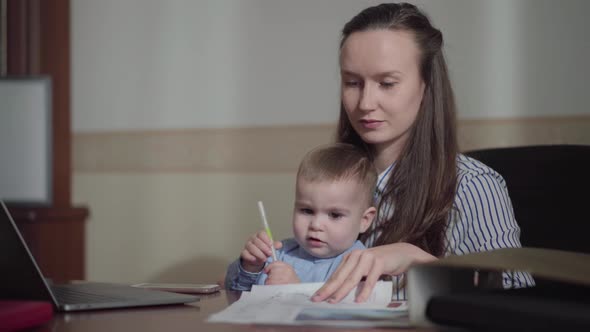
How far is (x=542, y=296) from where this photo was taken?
0.74 m

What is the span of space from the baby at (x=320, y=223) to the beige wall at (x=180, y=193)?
1143 millimetres

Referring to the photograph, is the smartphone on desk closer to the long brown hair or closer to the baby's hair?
the baby's hair

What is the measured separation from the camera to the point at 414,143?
1544 mm

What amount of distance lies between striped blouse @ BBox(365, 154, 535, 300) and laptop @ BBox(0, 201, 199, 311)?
24.1 inches

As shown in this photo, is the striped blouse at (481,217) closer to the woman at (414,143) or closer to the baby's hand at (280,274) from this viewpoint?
the woman at (414,143)

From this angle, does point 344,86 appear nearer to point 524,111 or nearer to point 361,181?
point 361,181

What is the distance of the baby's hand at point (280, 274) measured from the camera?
1169 mm

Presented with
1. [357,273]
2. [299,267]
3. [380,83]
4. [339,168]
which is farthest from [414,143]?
[357,273]

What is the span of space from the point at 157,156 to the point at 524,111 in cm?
139

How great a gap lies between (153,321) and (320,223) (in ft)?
1.57

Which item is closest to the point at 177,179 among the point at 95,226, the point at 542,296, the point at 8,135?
the point at 95,226

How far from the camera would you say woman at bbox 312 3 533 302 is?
1.42m

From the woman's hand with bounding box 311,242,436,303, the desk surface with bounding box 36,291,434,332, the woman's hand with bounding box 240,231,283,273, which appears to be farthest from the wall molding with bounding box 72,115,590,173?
the desk surface with bounding box 36,291,434,332

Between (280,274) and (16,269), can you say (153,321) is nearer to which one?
(16,269)
